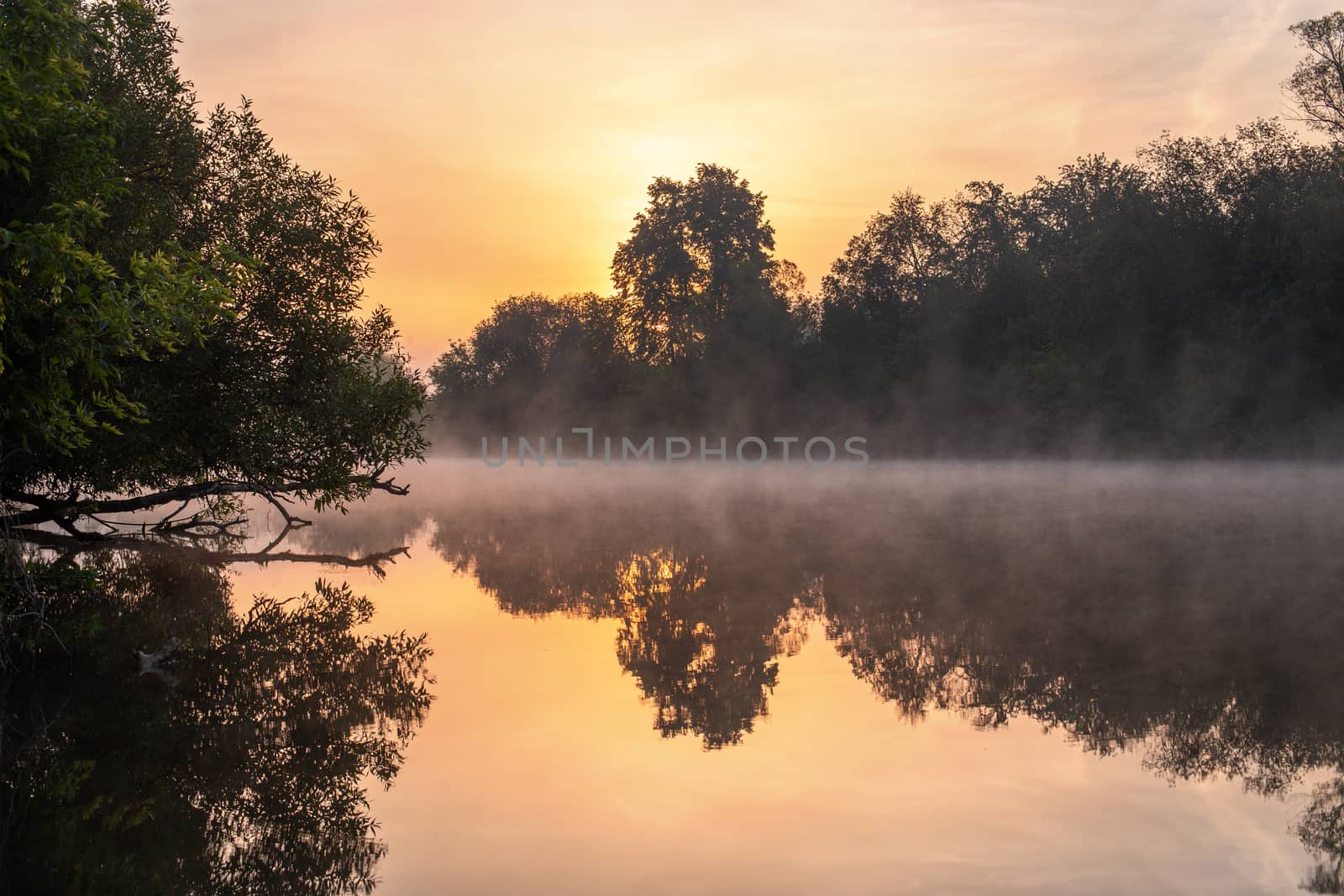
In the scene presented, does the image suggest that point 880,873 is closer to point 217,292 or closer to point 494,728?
point 494,728

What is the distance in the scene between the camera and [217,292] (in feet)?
44.4

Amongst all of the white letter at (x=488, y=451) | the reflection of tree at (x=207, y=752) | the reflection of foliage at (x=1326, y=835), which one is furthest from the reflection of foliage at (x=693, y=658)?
the white letter at (x=488, y=451)

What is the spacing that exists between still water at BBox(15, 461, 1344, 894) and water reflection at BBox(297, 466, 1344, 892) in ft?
0.24

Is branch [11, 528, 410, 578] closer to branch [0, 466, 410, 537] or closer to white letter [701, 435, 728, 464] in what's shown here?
branch [0, 466, 410, 537]

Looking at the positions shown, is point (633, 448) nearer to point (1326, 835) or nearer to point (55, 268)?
point (55, 268)

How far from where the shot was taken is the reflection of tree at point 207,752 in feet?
26.6

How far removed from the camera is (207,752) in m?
10.6

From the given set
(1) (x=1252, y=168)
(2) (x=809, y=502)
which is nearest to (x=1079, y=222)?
(1) (x=1252, y=168)

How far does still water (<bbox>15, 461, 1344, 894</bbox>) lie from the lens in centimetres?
809

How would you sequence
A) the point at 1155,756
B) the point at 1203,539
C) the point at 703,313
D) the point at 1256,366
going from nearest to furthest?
1. the point at 1155,756
2. the point at 1203,539
3. the point at 1256,366
4. the point at 703,313

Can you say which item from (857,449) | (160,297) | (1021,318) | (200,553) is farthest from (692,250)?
(160,297)

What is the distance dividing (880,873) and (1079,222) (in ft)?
231

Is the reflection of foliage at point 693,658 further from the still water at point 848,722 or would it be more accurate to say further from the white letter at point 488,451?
the white letter at point 488,451

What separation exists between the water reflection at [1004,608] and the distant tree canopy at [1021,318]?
69.1ft
